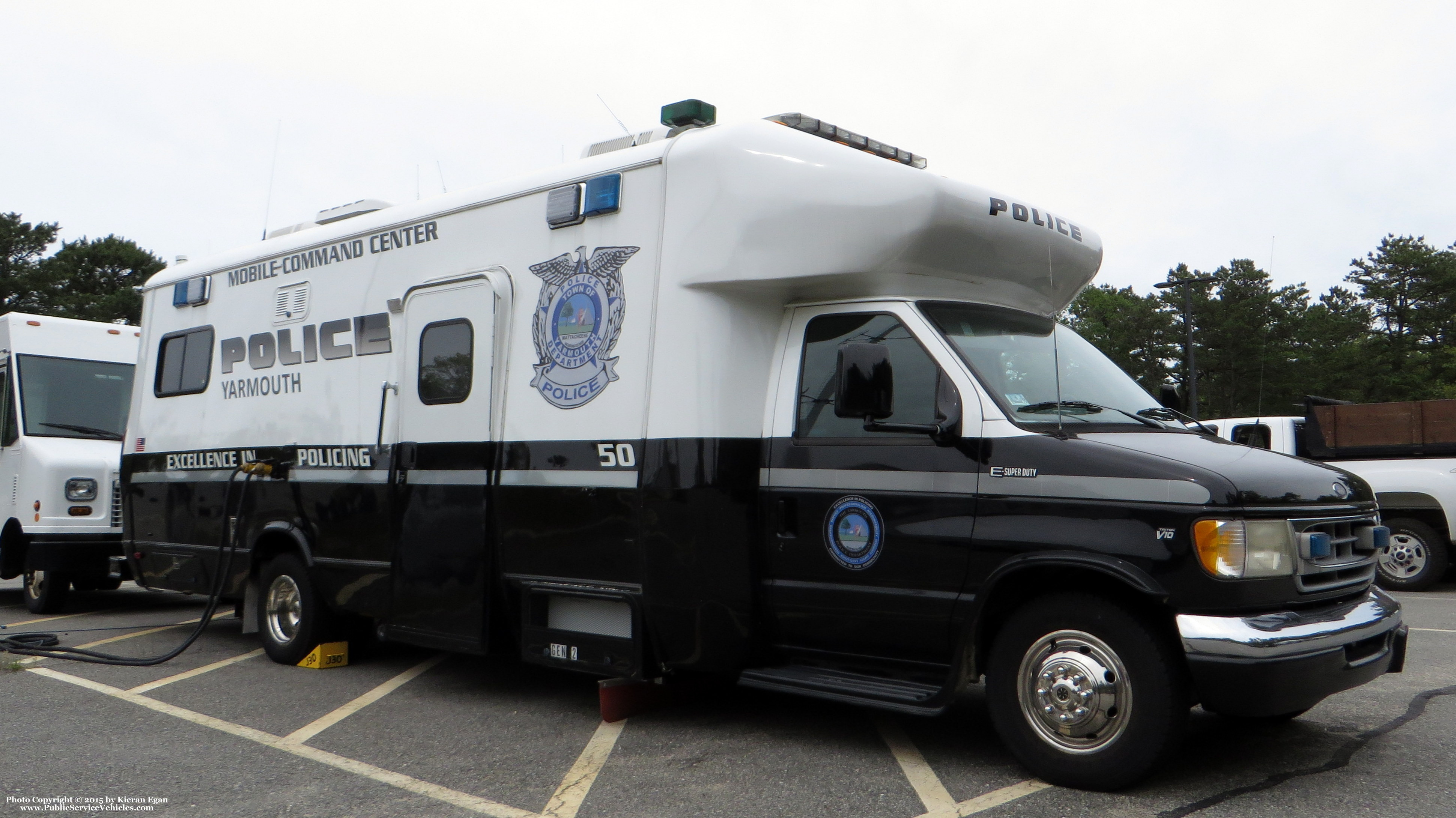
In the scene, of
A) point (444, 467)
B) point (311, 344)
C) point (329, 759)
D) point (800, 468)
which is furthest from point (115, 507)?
point (800, 468)

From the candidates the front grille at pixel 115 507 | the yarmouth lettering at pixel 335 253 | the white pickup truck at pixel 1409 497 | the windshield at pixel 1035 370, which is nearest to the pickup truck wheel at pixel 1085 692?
the windshield at pixel 1035 370

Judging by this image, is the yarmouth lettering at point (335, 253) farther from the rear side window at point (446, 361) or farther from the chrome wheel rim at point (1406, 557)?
the chrome wheel rim at point (1406, 557)

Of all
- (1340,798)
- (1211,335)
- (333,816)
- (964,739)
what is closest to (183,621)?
(333,816)

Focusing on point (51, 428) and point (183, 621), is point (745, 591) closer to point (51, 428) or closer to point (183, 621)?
point (183, 621)

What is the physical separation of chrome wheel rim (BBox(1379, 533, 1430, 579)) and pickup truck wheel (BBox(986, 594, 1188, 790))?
8521mm

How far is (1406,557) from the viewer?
11375mm

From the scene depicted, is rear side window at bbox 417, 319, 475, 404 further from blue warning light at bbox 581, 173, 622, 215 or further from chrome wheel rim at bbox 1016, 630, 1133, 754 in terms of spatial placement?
chrome wheel rim at bbox 1016, 630, 1133, 754

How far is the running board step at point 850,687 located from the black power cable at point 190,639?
14.2 feet

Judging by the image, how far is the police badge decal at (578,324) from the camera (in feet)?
19.4

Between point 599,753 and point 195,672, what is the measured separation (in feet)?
12.7

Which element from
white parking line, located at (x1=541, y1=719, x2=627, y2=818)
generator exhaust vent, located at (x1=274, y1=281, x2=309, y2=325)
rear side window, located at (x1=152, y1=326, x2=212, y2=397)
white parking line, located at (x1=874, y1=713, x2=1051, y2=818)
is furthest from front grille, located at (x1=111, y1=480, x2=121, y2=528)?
white parking line, located at (x1=874, y1=713, x2=1051, y2=818)

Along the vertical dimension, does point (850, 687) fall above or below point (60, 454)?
below

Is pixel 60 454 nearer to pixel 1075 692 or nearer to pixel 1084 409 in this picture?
pixel 1084 409

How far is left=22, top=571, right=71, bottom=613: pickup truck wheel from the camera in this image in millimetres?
10812
